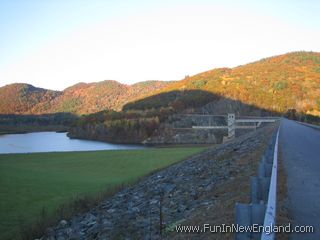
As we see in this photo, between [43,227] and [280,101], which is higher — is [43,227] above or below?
below

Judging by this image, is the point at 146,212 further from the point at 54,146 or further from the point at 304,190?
the point at 54,146

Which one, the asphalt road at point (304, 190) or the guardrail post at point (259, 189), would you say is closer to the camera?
the guardrail post at point (259, 189)

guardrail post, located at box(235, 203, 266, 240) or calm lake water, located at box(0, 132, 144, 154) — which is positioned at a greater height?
guardrail post, located at box(235, 203, 266, 240)

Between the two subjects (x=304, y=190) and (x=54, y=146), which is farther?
(x=54, y=146)

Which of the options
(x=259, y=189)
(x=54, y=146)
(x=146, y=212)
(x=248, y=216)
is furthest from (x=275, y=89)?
(x=248, y=216)

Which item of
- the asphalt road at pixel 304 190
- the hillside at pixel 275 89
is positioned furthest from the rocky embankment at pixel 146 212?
the hillside at pixel 275 89

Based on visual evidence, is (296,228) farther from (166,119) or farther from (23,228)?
(166,119)

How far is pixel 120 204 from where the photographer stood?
14.7 meters

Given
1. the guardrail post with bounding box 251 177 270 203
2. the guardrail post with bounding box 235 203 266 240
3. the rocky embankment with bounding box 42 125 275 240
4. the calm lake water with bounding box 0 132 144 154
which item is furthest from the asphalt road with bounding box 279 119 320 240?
the calm lake water with bounding box 0 132 144 154

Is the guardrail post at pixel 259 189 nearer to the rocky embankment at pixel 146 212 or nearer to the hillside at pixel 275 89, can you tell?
the rocky embankment at pixel 146 212

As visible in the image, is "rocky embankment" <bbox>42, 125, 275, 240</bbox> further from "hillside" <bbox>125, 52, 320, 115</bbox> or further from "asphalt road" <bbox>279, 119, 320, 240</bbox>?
"hillside" <bbox>125, 52, 320, 115</bbox>

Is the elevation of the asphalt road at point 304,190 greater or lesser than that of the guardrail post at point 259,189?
lesser

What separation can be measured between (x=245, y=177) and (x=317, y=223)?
5.40 metres

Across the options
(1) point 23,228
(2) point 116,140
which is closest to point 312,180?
(1) point 23,228
